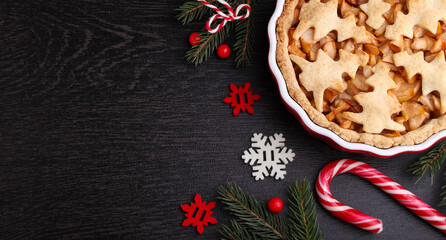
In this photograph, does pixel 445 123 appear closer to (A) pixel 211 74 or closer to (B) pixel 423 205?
(B) pixel 423 205

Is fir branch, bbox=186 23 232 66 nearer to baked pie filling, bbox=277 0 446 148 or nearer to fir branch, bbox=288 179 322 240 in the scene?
baked pie filling, bbox=277 0 446 148

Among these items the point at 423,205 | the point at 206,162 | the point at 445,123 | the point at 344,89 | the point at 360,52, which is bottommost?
the point at 423,205

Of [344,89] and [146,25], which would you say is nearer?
[344,89]

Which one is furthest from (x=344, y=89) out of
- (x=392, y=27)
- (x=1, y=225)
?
(x=1, y=225)

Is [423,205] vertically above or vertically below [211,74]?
below

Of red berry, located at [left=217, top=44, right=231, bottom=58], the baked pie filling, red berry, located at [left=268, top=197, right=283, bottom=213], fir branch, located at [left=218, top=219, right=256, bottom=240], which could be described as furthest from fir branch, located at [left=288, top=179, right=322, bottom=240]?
red berry, located at [left=217, top=44, right=231, bottom=58]

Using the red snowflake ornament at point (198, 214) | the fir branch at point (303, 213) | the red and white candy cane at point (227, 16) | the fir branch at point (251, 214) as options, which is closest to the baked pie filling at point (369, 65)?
the red and white candy cane at point (227, 16)

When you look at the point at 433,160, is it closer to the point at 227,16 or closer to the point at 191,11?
the point at 227,16
